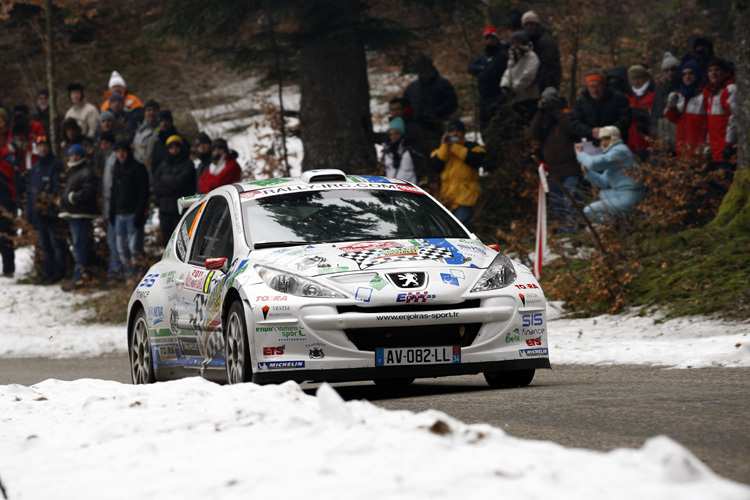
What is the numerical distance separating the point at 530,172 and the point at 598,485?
559 inches

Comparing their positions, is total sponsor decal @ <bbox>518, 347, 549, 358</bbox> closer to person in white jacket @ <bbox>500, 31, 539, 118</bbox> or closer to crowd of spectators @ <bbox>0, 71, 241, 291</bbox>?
person in white jacket @ <bbox>500, 31, 539, 118</bbox>

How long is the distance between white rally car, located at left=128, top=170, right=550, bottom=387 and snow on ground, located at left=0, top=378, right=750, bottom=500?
1.35m

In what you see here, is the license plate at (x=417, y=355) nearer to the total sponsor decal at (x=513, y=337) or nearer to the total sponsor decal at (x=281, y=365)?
the total sponsor decal at (x=513, y=337)

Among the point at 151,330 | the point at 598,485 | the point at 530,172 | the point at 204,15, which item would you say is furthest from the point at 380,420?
the point at 204,15

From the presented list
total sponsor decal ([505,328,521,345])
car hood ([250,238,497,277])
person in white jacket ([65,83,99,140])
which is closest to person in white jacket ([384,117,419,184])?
person in white jacket ([65,83,99,140])

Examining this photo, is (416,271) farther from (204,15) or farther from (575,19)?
(575,19)

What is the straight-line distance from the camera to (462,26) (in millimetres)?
24750

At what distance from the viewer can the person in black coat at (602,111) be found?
642 inches

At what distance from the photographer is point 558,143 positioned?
1700 centimetres

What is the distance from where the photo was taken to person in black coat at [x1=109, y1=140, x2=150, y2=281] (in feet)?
63.5

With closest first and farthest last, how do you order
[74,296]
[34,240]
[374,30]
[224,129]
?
1. [374,30]
2. [74,296]
3. [34,240]
4. [224,129]

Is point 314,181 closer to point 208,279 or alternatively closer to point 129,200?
point 208,279

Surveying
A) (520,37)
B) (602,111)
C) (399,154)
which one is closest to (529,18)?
(520,37)

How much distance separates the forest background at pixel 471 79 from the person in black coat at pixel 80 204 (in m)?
2.59
